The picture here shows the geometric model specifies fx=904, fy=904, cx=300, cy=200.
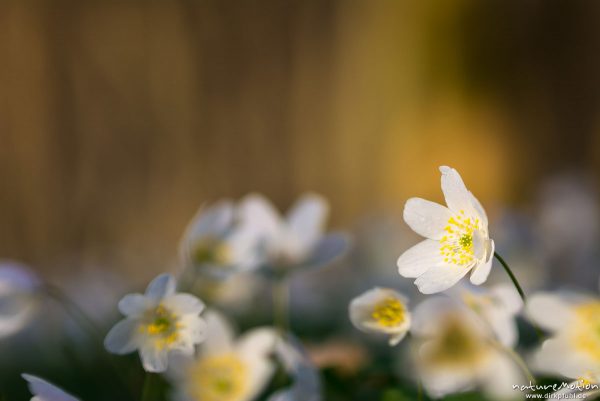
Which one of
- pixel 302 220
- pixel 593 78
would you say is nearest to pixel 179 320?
pixel 302 220

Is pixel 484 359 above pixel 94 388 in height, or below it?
below

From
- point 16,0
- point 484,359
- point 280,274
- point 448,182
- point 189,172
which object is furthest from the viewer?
point 189,172

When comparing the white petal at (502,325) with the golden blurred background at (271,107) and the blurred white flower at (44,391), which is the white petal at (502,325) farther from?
the golden blurred background at (271,107)

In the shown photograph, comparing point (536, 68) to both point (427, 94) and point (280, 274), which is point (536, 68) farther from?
point (280, 274)

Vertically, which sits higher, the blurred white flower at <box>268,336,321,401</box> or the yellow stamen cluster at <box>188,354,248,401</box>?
the yellow stamen cluster at <box>188,354,248,401</box>

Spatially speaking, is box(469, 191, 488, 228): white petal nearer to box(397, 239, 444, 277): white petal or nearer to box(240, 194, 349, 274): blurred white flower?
box(397, 239, 444, 277): white petal

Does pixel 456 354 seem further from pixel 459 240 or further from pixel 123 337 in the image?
pixel 123 337

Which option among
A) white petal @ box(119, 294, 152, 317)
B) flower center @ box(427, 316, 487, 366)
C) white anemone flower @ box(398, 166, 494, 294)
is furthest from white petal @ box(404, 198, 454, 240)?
white petal @ box(119, 294, 152, 317)
